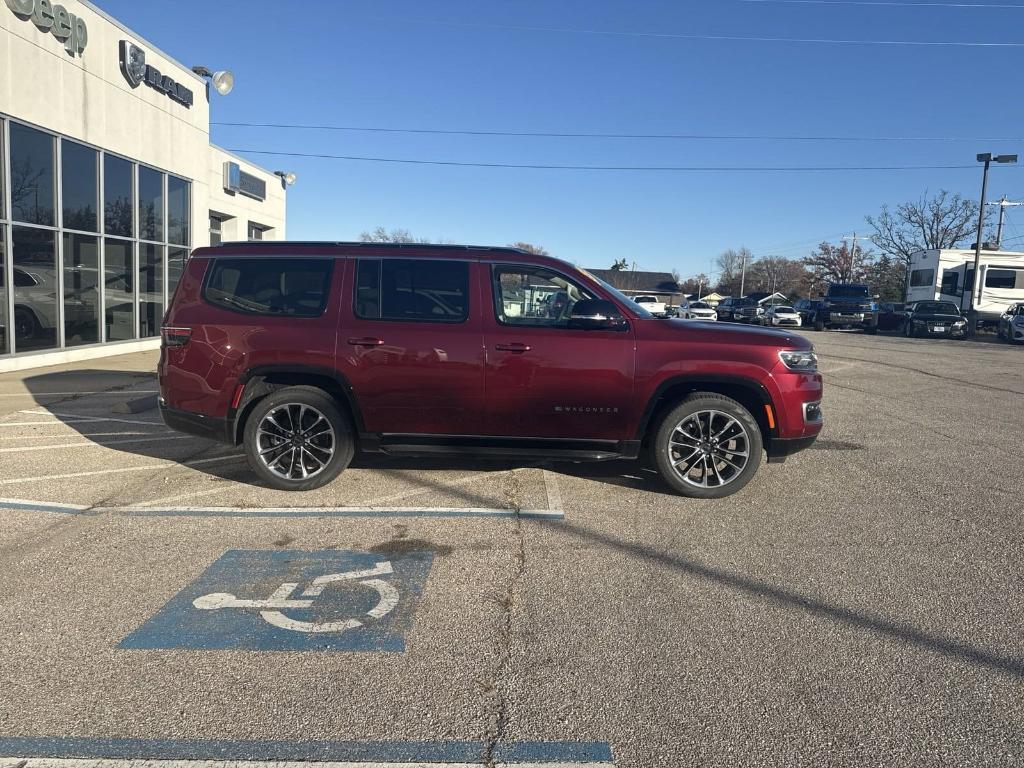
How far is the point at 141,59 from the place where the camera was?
14680 millimetres

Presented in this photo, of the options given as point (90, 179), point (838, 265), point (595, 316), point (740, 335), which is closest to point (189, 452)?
point (595, 316)

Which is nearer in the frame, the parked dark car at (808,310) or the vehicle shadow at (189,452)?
the vehicle shadow at (189,452)

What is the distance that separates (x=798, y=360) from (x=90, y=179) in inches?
528

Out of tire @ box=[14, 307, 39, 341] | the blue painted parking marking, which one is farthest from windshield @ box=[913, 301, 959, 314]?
the blue painted parking marking

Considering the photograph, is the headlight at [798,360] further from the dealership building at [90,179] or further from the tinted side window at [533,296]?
the dealership building at [90,179]

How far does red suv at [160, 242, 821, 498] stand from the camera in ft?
18.5

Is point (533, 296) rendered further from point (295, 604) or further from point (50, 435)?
point (50, 435)

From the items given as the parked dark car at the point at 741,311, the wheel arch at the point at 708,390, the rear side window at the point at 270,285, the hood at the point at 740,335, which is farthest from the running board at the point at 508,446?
the parked dark car at the point at 741,311

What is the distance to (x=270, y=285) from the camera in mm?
5871

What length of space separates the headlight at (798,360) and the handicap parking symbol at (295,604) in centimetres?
317

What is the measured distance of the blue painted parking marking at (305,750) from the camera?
2.63 m

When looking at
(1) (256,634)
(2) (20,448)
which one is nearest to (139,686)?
(1) (256,634)

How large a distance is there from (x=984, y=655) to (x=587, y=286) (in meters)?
3.56

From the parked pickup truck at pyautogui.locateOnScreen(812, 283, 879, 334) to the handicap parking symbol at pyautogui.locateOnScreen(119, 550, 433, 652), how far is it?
1373 inches
